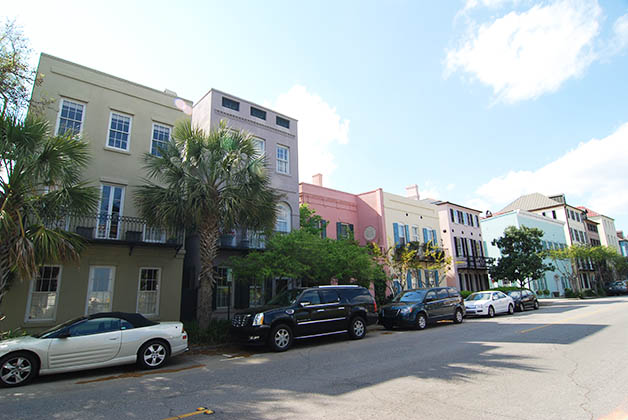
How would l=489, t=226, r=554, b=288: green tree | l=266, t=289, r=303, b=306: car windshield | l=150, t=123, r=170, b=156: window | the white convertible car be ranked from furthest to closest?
l=489, t=226, r=554, b=288: green tree → l=150, t=123, r=170, b=156: window → l=266, t=289, r=303, b=306: car windshield → the white convertible car

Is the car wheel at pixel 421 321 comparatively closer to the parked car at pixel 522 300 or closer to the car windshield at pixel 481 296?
the car windshield at pixel 481 296

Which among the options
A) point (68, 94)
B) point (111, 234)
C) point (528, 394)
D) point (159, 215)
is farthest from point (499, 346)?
point (68, 94)

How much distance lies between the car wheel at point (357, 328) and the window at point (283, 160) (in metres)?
10.4

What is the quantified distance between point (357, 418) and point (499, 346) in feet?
21.4

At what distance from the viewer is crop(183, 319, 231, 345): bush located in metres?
11.4

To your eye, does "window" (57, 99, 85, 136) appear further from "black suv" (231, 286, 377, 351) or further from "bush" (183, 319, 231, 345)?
"black suv" (231, 286, 377, 351)

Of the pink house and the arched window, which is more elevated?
the pink house

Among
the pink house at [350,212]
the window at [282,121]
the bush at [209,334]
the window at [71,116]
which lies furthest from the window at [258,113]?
the bush at [209,334]

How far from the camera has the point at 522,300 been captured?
22.1 m

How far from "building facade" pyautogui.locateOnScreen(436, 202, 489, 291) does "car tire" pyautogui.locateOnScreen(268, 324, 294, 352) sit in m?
24.6

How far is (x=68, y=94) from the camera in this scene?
14359mm

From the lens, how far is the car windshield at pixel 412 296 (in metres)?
15.1

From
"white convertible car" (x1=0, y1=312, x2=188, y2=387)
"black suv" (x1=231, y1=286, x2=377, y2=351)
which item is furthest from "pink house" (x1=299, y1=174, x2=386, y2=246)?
"white convertible car" (x1=0, y1=312, x2=188, y2=387)

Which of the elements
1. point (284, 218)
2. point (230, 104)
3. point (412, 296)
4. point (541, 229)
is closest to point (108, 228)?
point (284, 218)
